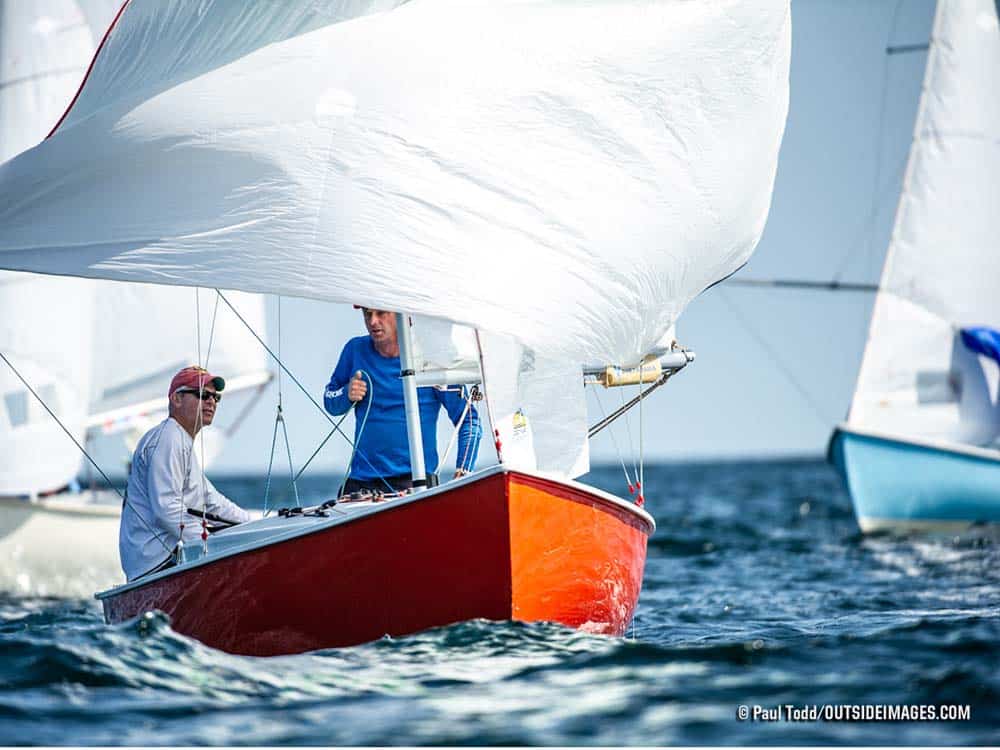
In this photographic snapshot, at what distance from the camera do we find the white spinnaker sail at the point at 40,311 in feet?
47.2

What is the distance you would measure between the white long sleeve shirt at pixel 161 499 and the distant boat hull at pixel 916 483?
1048cm

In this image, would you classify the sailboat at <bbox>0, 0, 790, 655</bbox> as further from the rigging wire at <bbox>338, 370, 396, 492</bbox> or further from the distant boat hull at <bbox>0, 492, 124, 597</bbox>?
the distant boat hull at <bbox>0, 492, 124, 597</bbox>

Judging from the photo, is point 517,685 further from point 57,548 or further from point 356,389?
point 57,548

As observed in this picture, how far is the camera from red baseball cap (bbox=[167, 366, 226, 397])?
749 cm

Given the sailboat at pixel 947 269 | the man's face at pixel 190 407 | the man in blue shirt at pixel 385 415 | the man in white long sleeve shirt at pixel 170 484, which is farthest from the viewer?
the sailboat at pixel 947 269

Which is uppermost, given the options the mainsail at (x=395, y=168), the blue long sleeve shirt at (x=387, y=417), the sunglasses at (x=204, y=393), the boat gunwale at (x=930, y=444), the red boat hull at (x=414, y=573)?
the mainsail at (x=395, y=168)

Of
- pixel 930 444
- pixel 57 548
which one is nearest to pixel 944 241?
pixel 930 444

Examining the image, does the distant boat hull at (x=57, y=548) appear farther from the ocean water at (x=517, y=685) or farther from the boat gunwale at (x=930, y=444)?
the boat gunwale at (x=930, y=444)

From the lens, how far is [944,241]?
1808cm

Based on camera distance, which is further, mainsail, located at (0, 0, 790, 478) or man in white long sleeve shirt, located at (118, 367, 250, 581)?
man in white long sleeve shirt, located at (118, 367, 250, 581)

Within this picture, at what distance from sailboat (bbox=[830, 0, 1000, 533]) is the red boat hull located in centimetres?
1089

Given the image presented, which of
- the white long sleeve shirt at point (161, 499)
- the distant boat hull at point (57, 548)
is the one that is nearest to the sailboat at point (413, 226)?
the white long sleeve shirt at point (161, 499)

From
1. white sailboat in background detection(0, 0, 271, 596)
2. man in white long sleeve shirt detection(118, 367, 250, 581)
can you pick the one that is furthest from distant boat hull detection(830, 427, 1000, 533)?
man in white long sleeve shirt detection(118, 367, 250, 581)

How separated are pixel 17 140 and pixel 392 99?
875 cm
